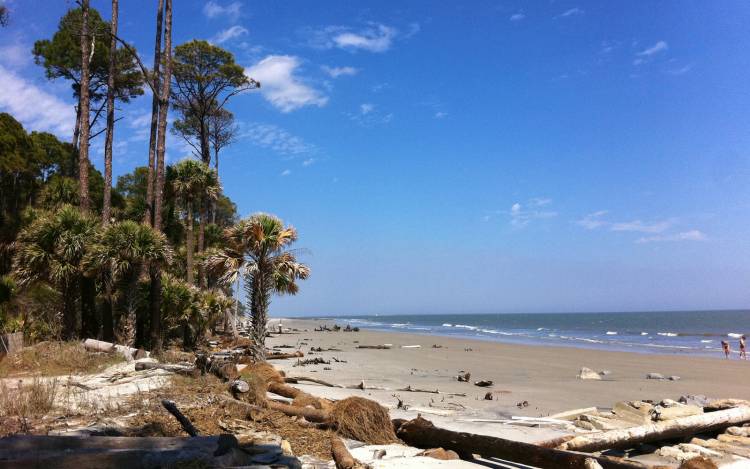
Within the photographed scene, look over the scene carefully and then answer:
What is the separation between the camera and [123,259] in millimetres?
17328

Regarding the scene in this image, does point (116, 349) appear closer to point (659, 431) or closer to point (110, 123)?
point (659, 431)

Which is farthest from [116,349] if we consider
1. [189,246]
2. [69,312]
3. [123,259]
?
[189,246]

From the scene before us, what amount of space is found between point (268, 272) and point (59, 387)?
318 inches

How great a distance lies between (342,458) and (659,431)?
4.49 metres

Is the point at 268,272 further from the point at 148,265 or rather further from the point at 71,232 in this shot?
the point at 71,232

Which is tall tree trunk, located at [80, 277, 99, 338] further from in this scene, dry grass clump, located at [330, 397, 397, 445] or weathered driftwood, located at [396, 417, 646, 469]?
weathered driftwood, located at [396, 417, 646, 469]

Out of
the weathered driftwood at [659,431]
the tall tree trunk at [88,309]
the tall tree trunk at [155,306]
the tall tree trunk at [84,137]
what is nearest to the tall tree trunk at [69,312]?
the tall tree trunk at [88,309]

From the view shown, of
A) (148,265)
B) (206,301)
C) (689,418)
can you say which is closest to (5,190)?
(206,301)

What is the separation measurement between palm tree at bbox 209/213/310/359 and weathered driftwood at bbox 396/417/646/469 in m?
10.3

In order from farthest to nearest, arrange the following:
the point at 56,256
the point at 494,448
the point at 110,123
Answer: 1. the point at 110,123
2. the point at 56,256
3. the point at 494,448

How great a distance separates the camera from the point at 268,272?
17609mm

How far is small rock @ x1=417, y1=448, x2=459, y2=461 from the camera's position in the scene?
7.02 m

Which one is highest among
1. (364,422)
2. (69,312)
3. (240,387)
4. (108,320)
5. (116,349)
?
(69,312)

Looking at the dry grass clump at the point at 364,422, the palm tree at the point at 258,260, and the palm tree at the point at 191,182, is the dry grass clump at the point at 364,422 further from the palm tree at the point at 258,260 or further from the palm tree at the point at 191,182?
the palm tree at the point at 191,182
